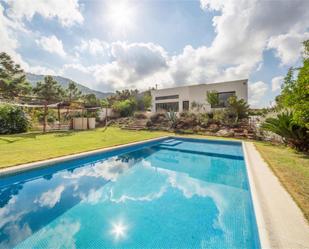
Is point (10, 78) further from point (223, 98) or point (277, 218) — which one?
point (223, 98)

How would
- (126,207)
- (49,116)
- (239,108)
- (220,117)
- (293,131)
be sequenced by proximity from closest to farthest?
(126,207) < (293,131) < (239,108) < (220,117) < (49,116)

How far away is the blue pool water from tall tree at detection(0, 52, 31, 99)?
16.8 meters

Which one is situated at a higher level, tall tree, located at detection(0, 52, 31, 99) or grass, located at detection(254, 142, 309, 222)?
tall tree, located at detection(0, 52, 31, 99)

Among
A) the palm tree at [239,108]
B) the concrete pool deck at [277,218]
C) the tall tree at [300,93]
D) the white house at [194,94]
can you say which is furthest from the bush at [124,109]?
the concrete pool deck at [277,218]

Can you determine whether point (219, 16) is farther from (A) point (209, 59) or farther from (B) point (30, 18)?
(B) point (30, 18)

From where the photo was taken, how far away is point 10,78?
2039 cm

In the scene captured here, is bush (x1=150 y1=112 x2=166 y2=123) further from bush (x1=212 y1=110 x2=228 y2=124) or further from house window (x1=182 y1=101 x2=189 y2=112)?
house window (x1=182 y1=101 x2=189 y2=112)

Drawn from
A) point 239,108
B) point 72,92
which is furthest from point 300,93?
point 72,92

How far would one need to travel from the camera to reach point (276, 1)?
791cm

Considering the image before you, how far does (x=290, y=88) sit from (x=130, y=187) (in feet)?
26.0

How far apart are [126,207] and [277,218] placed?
2.90m

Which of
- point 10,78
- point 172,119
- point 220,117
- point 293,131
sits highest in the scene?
point 10,78

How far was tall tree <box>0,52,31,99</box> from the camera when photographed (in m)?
18.5

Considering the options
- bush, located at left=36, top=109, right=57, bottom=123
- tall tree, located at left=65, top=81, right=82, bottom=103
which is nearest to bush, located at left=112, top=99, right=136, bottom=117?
bush, located at left=36, top=109, right=57, bottom=123
